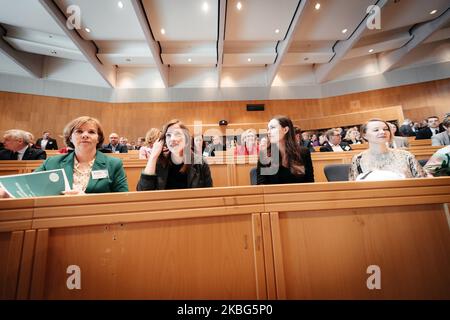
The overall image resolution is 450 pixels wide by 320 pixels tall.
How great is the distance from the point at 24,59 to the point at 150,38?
13.6ft

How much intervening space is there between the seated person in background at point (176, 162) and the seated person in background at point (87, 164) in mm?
191

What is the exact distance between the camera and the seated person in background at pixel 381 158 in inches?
57.8

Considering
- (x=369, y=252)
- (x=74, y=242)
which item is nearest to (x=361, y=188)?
(x=369, y=252)

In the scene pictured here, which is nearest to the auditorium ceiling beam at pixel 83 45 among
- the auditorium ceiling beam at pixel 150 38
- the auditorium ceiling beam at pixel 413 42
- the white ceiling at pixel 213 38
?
the white ceiling at pixel 213 38

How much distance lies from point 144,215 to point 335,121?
816 centimetres

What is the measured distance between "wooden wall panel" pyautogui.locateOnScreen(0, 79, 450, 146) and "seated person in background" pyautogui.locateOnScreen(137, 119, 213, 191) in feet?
21.5

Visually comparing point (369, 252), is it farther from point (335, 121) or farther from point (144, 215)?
point (335, 121)

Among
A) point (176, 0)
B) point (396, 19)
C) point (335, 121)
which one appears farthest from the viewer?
point (335, 121)

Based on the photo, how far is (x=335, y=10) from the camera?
515cm

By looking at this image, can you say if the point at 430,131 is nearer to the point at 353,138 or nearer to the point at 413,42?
the point at 353,138

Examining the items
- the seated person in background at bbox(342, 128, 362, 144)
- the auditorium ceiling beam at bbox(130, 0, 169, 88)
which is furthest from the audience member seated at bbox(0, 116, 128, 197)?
the seated person in background at bbox(342, 128, 362, 144)

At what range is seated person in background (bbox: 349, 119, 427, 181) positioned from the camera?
1468 mm

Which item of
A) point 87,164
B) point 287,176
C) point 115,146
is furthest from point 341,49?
point 87,164

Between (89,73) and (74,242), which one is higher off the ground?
(89,73)
